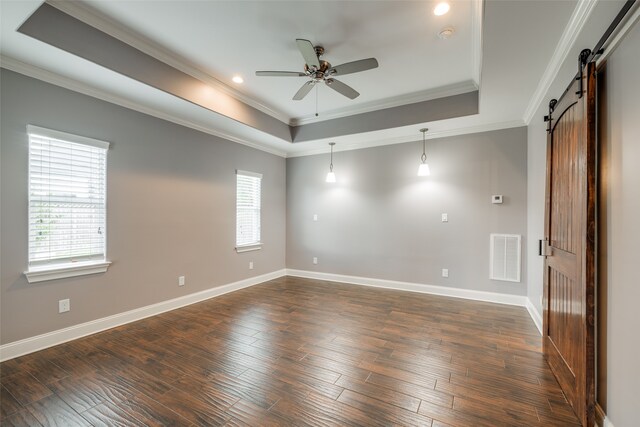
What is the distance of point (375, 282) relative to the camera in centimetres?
507

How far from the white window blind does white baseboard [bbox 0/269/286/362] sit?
71 centimetres

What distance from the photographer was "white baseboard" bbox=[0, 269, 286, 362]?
2.50 metres

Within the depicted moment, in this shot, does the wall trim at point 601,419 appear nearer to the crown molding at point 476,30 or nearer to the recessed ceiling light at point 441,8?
the crown molding at point 476,30

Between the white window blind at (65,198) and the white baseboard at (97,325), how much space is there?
27.8 inches

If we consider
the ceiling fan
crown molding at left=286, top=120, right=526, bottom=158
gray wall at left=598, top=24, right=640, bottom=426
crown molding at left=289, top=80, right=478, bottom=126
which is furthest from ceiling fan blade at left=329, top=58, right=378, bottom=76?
crown molding at left=286, top=120, right=526, bottom=158

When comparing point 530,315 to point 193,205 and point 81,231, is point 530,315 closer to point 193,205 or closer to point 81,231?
point 193,205

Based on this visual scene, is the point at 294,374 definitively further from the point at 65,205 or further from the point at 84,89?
the point at 84,89

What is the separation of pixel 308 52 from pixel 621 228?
2.50m

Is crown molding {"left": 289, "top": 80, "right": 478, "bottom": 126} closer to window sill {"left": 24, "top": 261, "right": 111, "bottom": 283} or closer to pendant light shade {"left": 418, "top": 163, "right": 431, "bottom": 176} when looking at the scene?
pendant light shade {"left": 418, "top": 163, "right": 431, "bottom": 176}

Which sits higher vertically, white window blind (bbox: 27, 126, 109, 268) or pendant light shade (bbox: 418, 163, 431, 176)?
pendant light shade (bbox: 418, 163, 431, 176)

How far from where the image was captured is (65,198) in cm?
284

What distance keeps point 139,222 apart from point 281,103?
263 cm

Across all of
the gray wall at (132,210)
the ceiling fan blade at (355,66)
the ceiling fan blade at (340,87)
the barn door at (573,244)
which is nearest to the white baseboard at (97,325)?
the gray wall at (132,210)

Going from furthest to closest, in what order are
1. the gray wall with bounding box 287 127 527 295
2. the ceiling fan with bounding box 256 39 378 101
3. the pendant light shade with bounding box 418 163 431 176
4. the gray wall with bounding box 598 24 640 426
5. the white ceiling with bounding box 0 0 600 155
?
the pendant light shade with bounding box 418 163 431 176 < the gray wall with bounding box 287 127 527 295 < the ceiling fan with bounding box 256 39 378 101 < the white ceiling with bounding box 0 0 600 155 < the gray wall with bounding box 598 24 640 426
